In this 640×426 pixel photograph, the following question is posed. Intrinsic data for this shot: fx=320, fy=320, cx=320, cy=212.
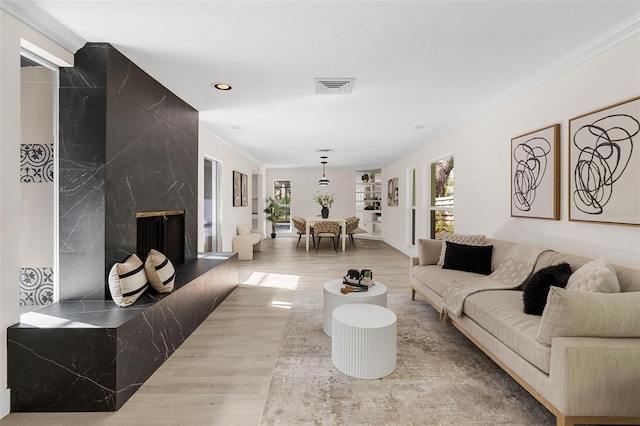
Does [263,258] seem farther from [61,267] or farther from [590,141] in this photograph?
[590,141]

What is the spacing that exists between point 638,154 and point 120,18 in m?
3.52

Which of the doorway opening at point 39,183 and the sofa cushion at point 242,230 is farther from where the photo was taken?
the sofa cushion at point 242,230

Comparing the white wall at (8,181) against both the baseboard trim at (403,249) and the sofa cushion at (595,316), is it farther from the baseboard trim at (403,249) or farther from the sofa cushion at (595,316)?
the baseboard trim at (403,249)

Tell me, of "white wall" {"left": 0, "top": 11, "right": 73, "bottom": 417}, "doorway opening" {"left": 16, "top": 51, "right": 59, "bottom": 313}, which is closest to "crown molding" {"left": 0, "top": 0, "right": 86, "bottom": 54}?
"white wall" {"left": 0, "top": 11, "right": 73, "bottom": 417}

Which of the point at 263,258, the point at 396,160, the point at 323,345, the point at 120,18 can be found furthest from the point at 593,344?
the point at 396,160

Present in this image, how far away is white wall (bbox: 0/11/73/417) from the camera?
185 centimetres

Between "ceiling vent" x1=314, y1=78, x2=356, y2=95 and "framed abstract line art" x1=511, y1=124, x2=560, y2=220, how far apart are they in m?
1.86

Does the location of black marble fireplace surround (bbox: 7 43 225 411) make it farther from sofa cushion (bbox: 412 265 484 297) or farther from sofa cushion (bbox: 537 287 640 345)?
sofa cushion (bbox: 537 287 640 345)

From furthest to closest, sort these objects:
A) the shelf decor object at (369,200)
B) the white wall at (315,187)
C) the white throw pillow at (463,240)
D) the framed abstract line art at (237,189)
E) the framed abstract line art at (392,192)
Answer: the white wall at (315,187)
the shelf decor object at (369,200)
the framed abstract line art at (392,192)
the framed abstract line art at (237,189)
the white throw pillow at (463,240)

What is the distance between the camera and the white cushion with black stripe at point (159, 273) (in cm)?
262

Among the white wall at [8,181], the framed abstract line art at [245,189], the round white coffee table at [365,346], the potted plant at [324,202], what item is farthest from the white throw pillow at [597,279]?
the potted plant at [324,202]

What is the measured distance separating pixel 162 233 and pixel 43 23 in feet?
6.39

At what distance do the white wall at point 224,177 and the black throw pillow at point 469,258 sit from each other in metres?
3.55

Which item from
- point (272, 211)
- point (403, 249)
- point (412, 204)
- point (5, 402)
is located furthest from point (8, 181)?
point (272, 211)
